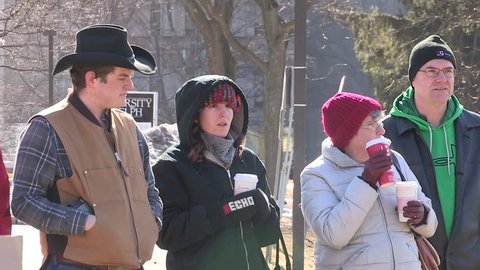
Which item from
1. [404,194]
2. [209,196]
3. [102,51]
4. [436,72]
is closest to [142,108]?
[436,72]

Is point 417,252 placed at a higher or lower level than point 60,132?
lower

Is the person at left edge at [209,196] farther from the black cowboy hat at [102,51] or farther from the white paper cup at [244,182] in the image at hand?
the black cowboy hat at [102,51]

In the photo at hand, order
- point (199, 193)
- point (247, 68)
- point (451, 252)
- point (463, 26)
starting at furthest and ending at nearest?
point (247, 68)
point (463, 26)
point (451, 252)
point (199, 193)

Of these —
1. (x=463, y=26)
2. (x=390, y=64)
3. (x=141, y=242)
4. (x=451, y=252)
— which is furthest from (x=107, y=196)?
(x=390, y=64)

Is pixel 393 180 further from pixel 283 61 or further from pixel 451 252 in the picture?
pixel 283 61

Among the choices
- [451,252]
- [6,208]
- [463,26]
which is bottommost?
[451,252]

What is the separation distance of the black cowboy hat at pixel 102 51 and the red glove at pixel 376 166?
3.77 feet

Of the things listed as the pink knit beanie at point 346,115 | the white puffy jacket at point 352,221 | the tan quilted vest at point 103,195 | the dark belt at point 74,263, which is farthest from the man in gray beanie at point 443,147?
the dark belt at point 74,263

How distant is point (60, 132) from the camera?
4199 millimetres

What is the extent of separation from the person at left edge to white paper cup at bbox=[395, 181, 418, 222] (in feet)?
2.09

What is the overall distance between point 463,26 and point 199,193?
14.8 metres

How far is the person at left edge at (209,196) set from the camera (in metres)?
4.58

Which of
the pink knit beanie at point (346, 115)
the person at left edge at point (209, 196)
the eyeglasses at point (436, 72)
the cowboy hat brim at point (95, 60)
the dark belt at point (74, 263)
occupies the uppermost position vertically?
the cowboy hat brim at point (95, 60)

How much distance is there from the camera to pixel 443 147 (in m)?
5.54
